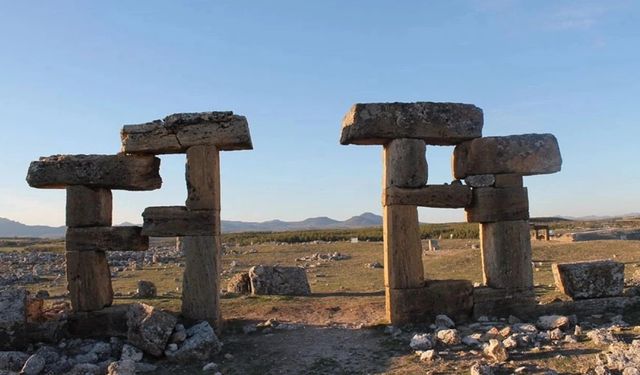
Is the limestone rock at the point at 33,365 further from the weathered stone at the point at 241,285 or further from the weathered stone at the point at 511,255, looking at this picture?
the weathered stone at the point at 511,255

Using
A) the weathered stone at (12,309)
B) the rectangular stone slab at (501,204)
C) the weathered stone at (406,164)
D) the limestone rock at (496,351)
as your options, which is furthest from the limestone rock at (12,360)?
the rectangular stone slab at (501,204)

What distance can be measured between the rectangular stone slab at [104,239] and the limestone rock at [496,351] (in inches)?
250

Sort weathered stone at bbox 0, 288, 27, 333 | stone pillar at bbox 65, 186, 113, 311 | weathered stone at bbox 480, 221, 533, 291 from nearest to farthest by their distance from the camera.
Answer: weathered stone at bbox 0, 288, 27, 333 < stone pillar at bbox 65, 186, 113, 311 < weathered stone at bbox 480, 221, 533, 291

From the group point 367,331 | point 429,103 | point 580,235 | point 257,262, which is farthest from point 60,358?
point 580,235

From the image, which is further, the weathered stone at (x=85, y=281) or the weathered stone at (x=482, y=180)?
the weathered stone at (x=482, y=180)

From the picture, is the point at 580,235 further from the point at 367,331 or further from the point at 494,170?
the point at 367,331

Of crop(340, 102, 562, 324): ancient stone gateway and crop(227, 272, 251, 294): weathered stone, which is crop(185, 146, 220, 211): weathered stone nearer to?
crop(340, 102, 562, 324): ancient stone gateway

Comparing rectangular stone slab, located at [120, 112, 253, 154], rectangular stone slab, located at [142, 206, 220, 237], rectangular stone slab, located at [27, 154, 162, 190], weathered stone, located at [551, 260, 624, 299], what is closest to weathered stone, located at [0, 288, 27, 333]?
rectangular stone slab, located at [27, 154, 162, 190]

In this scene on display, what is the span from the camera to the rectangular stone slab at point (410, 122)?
1036cm

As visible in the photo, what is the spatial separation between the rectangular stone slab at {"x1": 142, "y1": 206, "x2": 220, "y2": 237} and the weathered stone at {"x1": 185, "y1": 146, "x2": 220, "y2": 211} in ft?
0.48

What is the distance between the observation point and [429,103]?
35.0 ft

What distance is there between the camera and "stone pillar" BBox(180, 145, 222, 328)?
1012cm

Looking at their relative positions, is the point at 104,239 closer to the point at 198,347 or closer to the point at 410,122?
the point at 198,347

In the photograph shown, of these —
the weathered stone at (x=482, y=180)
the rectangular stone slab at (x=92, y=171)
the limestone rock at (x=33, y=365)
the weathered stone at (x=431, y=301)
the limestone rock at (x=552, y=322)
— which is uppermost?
the rectangular stone slab at (x=92, y=171)
